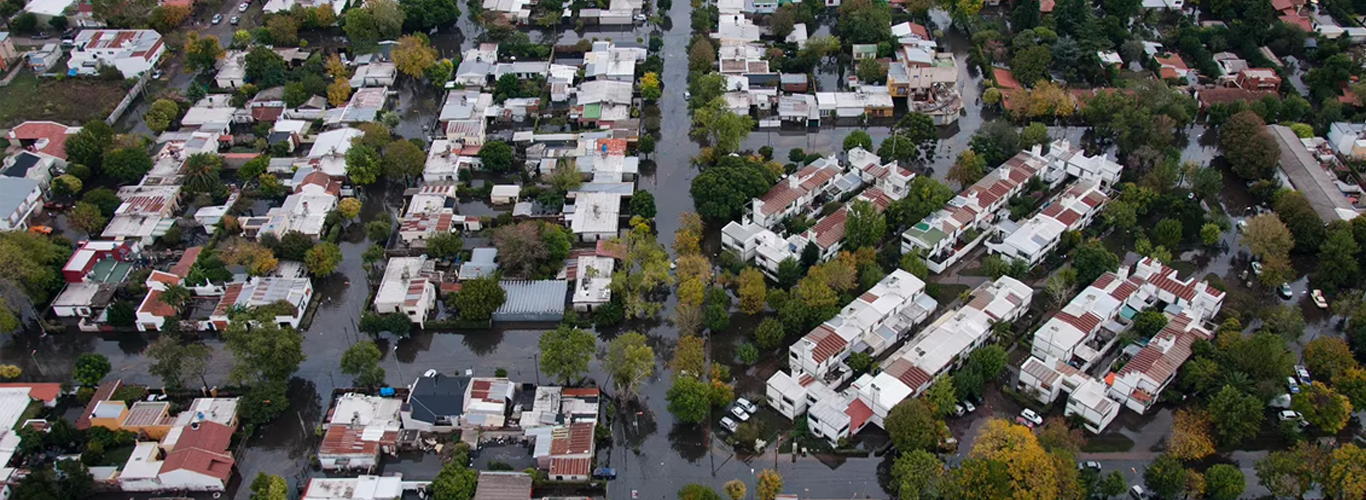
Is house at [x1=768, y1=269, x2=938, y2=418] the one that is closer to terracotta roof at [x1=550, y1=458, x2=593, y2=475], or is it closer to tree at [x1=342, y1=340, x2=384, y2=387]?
terracotta roof at [x1=550, y1=458, x2=593, y2=475]

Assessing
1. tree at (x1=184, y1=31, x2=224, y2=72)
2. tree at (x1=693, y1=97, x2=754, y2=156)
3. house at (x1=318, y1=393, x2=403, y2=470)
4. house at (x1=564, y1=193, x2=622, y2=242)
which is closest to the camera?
house at (x1=318, y1=393, x2=403, y2=470)

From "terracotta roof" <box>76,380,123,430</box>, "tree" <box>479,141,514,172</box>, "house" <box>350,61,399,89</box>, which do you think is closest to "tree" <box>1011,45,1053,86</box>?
"tree" <box>479,141,514,172</box>

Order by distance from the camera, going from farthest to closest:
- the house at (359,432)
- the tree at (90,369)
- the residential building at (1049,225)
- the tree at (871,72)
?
the tree at (871,72) → the residential building at (1049,225) → the tree at (90,369) → the house at (359,432)

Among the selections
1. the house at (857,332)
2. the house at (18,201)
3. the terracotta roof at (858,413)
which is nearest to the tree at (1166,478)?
the terracotta roof at (858,413)

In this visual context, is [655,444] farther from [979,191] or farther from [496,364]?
[979,191]

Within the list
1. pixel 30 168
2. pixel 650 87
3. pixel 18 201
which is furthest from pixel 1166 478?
pixel 30 168

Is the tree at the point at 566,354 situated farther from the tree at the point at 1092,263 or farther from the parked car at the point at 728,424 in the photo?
the tree at the point at 1092,263

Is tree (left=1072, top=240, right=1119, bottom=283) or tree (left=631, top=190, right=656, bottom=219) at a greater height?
tree (left=1072, top=240, right=1119, bottom=283)
